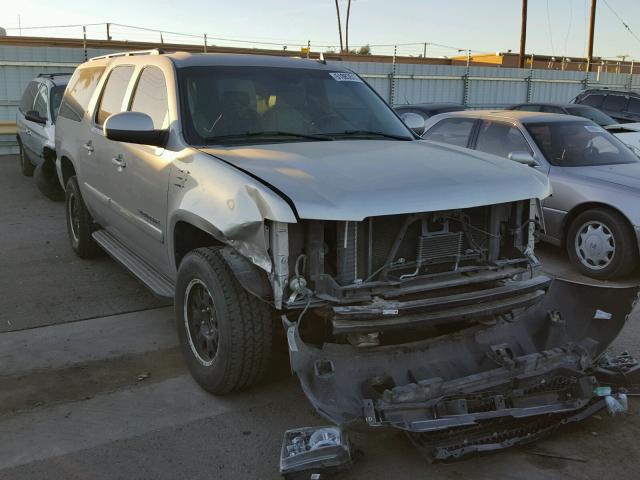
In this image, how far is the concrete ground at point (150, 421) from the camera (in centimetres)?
319

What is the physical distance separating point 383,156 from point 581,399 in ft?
5.78

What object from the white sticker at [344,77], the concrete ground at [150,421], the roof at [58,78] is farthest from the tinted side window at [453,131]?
the roof at [58,78]

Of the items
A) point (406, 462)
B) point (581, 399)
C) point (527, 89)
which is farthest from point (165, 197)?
point (527, 89)

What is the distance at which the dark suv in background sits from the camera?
49.7ft

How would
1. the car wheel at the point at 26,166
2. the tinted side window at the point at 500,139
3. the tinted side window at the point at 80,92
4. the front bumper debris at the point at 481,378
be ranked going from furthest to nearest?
the car wheel at the point at 26,166 < the tinted side window at the point at 500,139 < the tinted side window at the point at 80,92 < the front bumper debris at the point at 481,378

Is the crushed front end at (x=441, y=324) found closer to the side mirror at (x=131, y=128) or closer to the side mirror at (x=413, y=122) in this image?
the side mirror at (x=131, y=128)

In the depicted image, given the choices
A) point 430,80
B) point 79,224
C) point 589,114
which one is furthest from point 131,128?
point 430,80

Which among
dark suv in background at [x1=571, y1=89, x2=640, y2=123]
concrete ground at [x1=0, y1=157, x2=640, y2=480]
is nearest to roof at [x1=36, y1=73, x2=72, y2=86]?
concrete ground at [x1=0, y1=157, x2=640, y2=480]

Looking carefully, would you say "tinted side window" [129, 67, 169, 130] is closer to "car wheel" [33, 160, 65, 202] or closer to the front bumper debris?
the front bumper debris

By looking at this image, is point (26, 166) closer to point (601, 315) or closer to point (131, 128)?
point (131, 128)

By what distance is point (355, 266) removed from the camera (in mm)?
3436

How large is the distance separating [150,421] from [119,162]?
7.32 feet

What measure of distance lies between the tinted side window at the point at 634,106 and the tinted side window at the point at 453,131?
29.2 ft

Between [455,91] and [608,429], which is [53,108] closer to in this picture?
[608,429]
